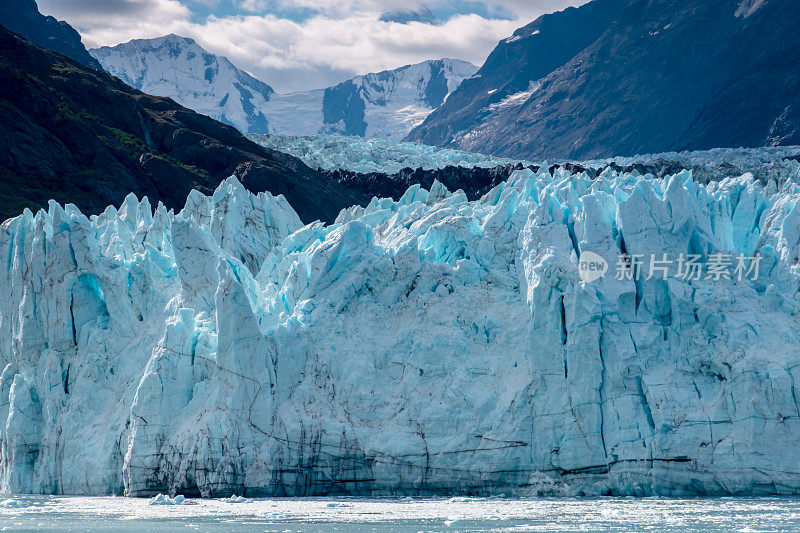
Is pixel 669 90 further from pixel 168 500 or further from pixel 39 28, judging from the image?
pixel 168 500

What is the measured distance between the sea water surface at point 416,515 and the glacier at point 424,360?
2.88ft

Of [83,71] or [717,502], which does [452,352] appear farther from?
[83,71]

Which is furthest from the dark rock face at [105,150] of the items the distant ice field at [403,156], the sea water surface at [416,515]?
the sea water surface at [416,515]

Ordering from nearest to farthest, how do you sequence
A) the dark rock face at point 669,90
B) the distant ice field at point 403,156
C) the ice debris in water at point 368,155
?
1. the distant ice field at point 403,156
2. the ice debris in water at point 368,155
3. the dark rock face at point 669,90

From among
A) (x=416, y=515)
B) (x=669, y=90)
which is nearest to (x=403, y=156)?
(x=669, y=90)

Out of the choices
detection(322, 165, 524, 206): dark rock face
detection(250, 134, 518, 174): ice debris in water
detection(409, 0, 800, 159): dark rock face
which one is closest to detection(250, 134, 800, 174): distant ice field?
detection(250, 134, 518, 174): ice debris in water

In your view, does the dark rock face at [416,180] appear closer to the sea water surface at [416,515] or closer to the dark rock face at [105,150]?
the dark rock face at [105,150]

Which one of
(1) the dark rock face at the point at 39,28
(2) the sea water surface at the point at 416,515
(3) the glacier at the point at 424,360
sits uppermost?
(1) the dark rock face at the point at 39,28

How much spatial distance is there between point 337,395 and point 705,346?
28.4ft

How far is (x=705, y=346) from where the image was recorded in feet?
72.6

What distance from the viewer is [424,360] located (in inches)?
913

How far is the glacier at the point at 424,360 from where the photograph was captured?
70.3 feet

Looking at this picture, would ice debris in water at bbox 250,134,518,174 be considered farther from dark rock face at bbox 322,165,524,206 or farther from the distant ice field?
dark rock face at bbox 322,165,524,206

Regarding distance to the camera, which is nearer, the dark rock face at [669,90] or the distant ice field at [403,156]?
the distant ice field at [403,156]
